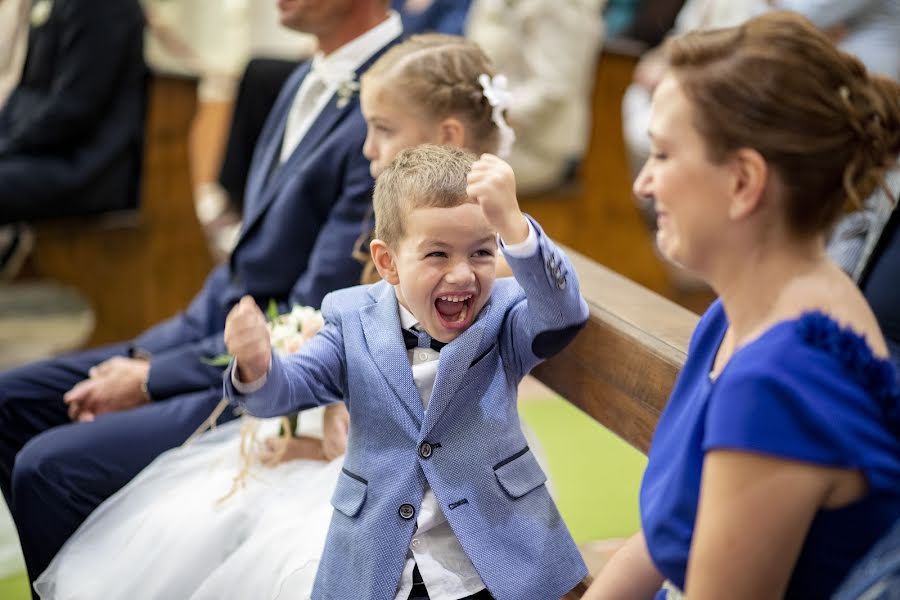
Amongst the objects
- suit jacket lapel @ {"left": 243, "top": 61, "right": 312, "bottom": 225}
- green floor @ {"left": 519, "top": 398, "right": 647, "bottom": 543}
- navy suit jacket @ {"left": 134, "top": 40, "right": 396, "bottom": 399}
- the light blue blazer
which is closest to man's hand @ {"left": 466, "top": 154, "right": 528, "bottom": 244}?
the light blue blazer

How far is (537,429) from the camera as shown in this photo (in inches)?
136

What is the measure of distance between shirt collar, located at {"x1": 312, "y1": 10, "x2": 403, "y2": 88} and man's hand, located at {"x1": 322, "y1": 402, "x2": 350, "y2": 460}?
733 millimetres

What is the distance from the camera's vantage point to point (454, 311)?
1.60 m

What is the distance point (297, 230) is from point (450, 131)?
0.56m

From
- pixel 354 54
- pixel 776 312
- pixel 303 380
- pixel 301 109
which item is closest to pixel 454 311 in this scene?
pixel 303 380

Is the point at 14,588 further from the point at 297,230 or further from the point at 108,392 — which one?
the point at 297,230

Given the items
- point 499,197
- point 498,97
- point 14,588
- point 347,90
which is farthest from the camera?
point 14,588

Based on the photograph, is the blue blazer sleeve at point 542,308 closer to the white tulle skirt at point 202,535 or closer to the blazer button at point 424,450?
the blazer button at point 424,450

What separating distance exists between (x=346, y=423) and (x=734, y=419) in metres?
1.06

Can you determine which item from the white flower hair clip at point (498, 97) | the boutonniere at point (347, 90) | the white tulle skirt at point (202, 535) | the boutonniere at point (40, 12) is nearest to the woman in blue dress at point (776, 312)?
the white flower hair clip at point (498, 97)

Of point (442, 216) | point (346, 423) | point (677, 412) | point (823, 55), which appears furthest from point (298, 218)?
point (823, 55)

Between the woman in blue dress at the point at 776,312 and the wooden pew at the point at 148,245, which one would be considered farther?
the wooden pew at the point at 148,245

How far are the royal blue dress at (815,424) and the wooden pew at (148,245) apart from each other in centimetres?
316

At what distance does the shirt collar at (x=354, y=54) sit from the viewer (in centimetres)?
240
